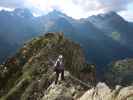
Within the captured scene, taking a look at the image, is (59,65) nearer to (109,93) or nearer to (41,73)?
(109,93)

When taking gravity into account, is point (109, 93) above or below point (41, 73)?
below

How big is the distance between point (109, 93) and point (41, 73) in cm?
2956

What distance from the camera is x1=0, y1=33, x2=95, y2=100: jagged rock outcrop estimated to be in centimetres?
5922

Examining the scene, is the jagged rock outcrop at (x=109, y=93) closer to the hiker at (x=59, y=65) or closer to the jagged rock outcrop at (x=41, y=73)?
the jagged rock outcrop at (x=41, y=73)

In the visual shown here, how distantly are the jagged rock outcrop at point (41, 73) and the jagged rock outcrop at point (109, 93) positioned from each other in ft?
14.0

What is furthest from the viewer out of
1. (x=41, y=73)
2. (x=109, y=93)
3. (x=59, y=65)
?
(x=41, y=73)

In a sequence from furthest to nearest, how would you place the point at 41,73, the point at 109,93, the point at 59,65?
the point at 41,73
the point at 59,65
the point at 109,93

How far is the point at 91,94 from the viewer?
51688mm

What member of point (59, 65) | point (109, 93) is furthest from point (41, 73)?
point (109, 93)

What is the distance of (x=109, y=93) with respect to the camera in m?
48.3

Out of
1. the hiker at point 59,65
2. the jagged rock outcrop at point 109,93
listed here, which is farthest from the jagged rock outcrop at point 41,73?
the jagged rock outcrop at point 109,93

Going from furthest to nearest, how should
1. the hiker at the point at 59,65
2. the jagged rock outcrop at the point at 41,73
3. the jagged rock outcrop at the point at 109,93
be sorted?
the jagged rock outcrop at the point at 41,73
the hiker at the point at 59,65
the jagged rock outcrop at the point at 109,93

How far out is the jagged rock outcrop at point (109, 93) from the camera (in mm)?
43503

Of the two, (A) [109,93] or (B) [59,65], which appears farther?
(B) [59,65]
